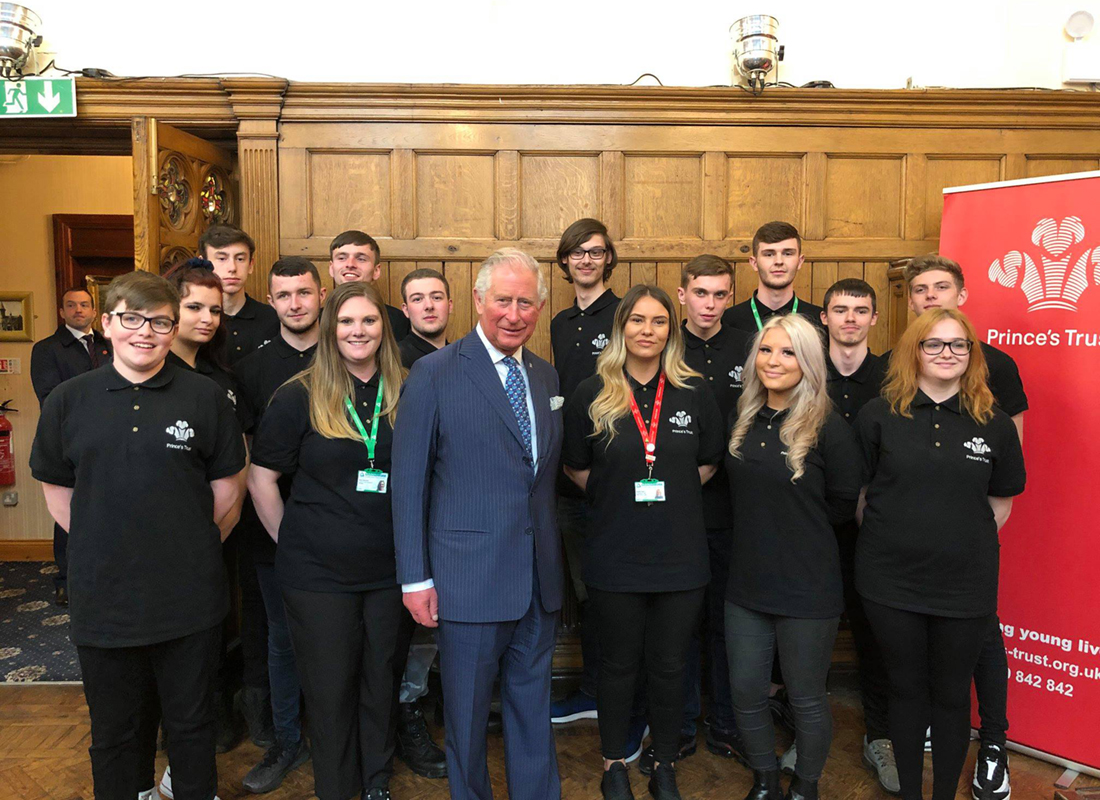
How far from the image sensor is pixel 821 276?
12.6 ft

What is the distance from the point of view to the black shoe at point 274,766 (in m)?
2.69

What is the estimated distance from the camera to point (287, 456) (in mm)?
2326

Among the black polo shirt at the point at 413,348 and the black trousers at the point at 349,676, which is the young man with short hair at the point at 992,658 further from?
the black trousers at the point at 349,676

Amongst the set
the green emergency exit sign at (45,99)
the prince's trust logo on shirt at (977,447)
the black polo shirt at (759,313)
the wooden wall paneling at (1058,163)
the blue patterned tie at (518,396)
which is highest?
the green emergency exit sign at (45,99)

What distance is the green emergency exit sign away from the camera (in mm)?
3605

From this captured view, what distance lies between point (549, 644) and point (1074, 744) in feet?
6.63

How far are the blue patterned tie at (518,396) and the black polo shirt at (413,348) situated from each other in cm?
80

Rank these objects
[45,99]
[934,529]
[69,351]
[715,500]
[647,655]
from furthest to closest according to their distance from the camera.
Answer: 1. [69,351]
2. [45,99]
3. [715,500]
4. [647,655]
5. [934,529]

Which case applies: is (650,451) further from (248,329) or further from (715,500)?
(248,329)

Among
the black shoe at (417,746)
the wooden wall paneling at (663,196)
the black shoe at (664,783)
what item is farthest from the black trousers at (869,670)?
the wooden wall paneling at (663,196)

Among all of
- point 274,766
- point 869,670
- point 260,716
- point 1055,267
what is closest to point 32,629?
point 260,716

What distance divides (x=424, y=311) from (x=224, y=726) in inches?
67.0

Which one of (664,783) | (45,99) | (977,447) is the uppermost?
(45,99)

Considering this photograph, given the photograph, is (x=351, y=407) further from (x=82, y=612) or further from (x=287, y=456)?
(x=82, y=612)
